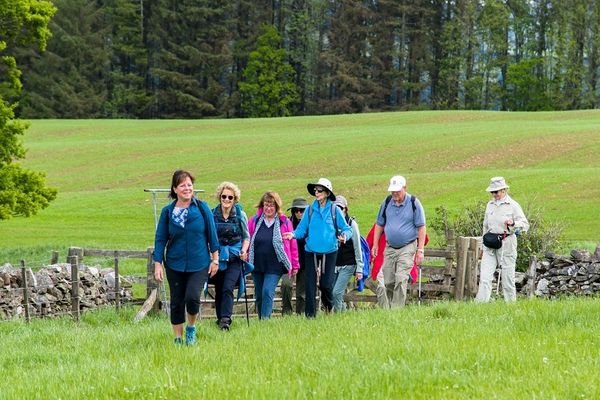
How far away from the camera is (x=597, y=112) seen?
5972 cm

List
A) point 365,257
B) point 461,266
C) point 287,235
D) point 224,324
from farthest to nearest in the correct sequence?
point 461,266, point 365,257, point 287,235, point 224,324

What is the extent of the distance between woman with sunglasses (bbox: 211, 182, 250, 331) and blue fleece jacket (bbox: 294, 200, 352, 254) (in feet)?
3.57

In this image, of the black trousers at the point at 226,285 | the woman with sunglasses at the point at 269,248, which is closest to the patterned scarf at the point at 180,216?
the black trousers at the point at 226,285

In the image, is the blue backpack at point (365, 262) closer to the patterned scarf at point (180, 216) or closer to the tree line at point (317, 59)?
the patterned scarf at point (180, 216)

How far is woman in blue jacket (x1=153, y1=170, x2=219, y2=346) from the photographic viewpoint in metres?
9.44

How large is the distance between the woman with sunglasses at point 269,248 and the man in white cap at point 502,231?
300 cm

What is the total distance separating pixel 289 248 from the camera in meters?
12.1

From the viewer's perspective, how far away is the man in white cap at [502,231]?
1315 cm

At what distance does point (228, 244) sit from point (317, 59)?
262 feet

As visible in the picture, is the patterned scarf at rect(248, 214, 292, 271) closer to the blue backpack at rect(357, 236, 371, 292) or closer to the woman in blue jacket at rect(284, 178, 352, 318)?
the woman in blue jacket at rect(284, 178, 352, 318)

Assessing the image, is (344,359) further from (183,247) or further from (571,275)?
(571,275)

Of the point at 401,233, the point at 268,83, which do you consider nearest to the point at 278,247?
the point at 401,233

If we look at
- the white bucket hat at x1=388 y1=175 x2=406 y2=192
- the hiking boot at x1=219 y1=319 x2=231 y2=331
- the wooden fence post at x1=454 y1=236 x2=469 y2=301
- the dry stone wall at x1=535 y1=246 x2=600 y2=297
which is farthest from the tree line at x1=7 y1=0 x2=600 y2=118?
the hiking boot at x1=219 y1=319 x2=231 y2=331

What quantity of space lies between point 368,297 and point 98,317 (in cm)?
443
